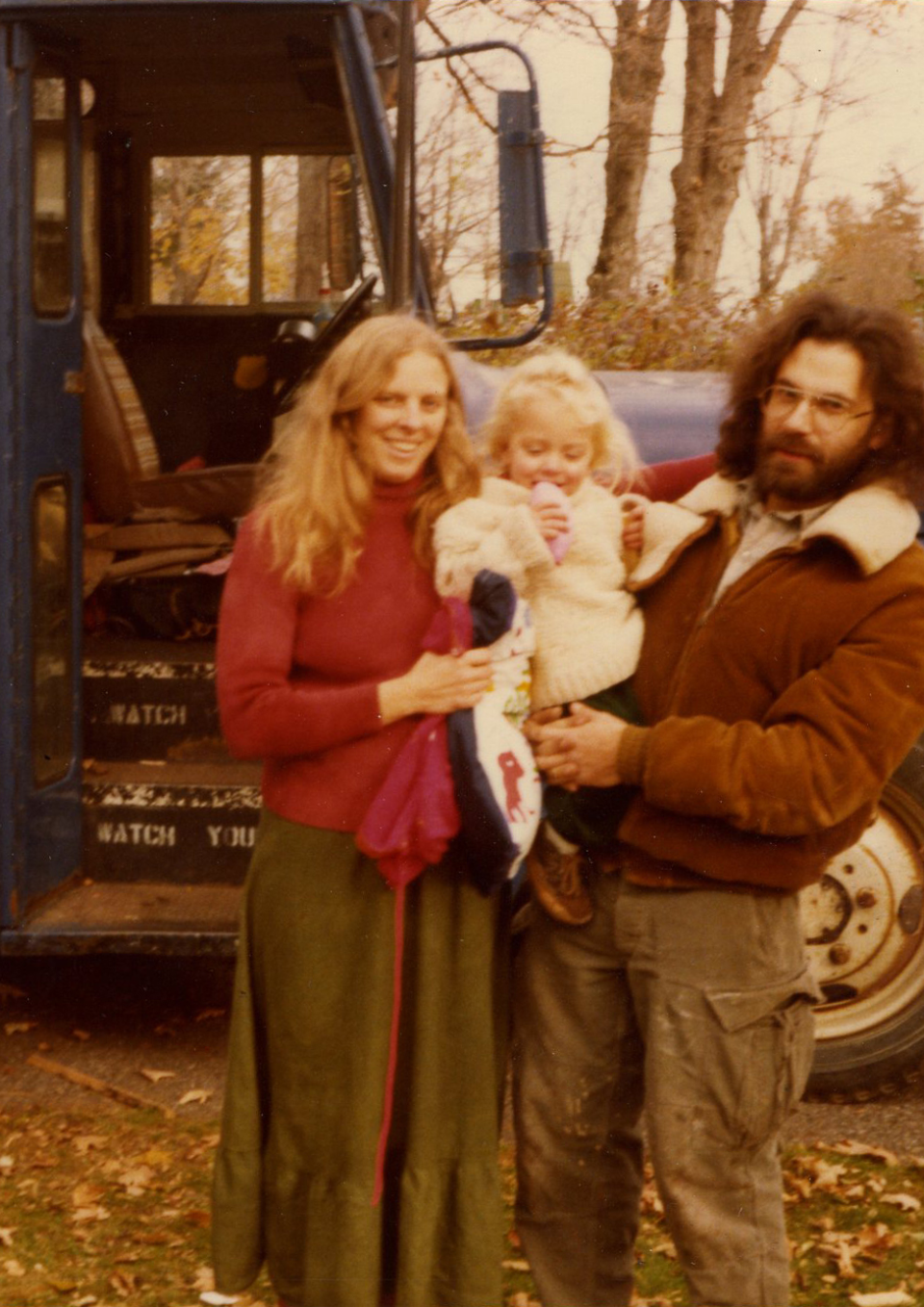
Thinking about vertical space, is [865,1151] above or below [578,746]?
below

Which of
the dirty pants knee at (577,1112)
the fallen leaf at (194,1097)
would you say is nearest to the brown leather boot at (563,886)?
the dirty pants knee at (577,1112)

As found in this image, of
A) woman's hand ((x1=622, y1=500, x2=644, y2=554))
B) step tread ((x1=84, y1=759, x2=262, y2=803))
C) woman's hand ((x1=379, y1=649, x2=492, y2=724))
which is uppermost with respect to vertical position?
woman's hand ((x1=622, y1=500, x2=644, y2=554))

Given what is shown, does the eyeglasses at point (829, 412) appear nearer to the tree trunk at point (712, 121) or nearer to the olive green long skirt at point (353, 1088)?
the olive green long skirt at point (353, 1088)

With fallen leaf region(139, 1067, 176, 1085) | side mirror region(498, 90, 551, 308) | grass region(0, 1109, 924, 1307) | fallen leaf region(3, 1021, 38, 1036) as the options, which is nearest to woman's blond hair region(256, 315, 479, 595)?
side mirror region(498, 90, 551, 308)

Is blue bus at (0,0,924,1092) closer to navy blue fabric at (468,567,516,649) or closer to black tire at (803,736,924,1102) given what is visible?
black tire at (803,736,924,1102)

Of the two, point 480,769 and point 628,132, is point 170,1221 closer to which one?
point 480,769

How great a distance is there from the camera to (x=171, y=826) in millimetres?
4418

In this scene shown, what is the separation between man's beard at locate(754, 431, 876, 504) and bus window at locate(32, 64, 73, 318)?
7.40 feet

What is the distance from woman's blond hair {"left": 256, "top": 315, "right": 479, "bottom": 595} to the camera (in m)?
2.59

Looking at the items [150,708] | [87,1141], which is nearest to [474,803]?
[87,1141]

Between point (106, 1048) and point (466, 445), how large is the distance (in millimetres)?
2657

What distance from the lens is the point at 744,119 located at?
15.2 meters

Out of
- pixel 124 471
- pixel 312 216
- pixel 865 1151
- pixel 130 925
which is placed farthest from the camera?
pixel 124 471

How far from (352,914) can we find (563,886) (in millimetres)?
354
